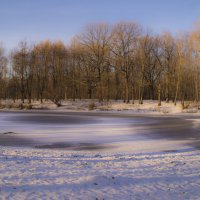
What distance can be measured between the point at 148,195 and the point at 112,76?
63.1 m

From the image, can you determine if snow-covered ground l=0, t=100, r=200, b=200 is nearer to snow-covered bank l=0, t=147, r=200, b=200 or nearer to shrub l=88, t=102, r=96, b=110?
snow-covered bank l=0, t=147, r=200, b=200

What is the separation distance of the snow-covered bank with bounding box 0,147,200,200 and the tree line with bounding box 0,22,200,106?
148 feet

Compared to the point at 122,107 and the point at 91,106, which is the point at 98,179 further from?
the point at 91,106

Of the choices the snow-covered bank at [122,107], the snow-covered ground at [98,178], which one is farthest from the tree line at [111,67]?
the snow-covered ground at [98,178]

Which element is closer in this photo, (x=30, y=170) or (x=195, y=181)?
(x=195, y=181)

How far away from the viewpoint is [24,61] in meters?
74.1

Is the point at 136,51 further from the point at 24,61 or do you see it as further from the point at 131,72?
the point at 24,61

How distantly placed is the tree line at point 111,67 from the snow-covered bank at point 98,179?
45.0 metres

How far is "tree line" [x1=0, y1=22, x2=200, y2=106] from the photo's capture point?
58.0 metres

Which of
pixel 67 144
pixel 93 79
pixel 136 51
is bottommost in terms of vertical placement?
pixel 67 144

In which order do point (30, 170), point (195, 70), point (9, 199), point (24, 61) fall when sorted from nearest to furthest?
point (9, 199)
point (30, 170)
point (195, 70)
point (24, 61)

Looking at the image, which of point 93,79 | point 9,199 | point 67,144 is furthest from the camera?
point 93,79

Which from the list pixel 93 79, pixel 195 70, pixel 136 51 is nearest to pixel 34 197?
pixel 195 70

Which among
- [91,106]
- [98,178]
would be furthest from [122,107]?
[98,178]
